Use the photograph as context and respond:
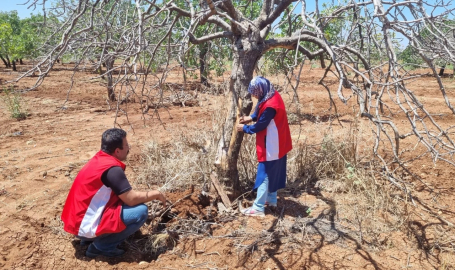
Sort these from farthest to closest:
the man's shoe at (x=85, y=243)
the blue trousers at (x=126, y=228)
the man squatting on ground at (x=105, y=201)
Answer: the man's shoe at (x=85, y=243) → the blue trousers at (x=126, y=228) → the man squatting on ground at (x=105, y=201)

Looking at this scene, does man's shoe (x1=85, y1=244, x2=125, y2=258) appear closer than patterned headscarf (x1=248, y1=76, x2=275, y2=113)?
Yes

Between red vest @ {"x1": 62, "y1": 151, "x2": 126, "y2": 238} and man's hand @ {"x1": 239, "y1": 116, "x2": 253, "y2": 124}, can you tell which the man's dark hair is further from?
man's hand @ {"x1": 239, "y1": 116, "x2": 253, "y2": 124}

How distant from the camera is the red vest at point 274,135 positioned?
329 cm

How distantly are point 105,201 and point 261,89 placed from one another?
5.43ft

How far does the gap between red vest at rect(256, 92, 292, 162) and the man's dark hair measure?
4.26ft

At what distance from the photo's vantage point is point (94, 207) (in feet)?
8.86

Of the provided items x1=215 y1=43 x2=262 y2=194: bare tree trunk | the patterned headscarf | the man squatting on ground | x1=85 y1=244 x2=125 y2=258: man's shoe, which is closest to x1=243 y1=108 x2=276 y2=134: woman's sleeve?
the patterned headscarf

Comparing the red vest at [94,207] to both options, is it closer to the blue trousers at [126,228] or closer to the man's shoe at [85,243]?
the blue trousers at [126,228]

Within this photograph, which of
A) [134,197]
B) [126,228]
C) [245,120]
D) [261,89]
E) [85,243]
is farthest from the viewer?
[245,120]

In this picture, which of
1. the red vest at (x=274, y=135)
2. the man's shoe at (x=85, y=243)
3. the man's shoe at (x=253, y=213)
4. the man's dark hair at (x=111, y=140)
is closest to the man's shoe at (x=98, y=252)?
the man's shoe at (x=85, y=243)

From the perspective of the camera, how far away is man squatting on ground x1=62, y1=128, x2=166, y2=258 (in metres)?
2.67

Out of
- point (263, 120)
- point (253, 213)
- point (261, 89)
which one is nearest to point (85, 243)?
point (253, 213)

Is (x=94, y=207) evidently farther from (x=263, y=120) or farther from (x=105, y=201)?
(x=263, y=120)

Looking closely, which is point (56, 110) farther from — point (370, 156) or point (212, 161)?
point (370, 156)
